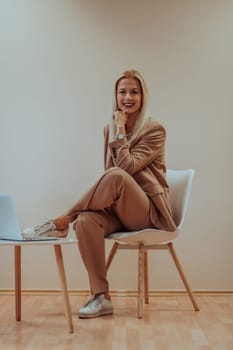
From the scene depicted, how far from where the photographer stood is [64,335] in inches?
80.9

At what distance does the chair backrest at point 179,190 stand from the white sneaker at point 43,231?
0.59 meters

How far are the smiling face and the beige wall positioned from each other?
1.37ft

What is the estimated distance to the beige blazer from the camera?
8.32 ft

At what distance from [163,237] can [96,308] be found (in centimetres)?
44

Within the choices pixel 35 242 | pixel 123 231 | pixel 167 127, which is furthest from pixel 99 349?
pixel 167 127

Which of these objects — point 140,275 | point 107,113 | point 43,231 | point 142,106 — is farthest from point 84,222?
point 107,113

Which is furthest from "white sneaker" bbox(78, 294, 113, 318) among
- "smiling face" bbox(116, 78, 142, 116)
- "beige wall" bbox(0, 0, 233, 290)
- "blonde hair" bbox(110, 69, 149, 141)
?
"smiling face" bbox(116, 78, 142, 116)

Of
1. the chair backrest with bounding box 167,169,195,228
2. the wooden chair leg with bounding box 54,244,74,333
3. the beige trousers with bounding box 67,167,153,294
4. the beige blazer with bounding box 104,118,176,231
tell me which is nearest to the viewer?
the wooden chair leg with bounding box 54,244,74,333

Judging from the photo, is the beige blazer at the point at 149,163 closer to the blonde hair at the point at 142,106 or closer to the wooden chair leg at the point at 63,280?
the blonde hair at the point at 142,106

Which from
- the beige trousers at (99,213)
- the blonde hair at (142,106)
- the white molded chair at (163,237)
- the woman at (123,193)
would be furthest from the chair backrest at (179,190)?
the blonde hair at (142,106)

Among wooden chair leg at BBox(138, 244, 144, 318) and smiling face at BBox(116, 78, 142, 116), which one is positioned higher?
smiling face at BBox(116, 78, 142, 116)

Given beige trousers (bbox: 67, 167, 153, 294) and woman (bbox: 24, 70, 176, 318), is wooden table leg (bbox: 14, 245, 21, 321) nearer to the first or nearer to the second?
woman (bbox: 24, 70, 176, 318)

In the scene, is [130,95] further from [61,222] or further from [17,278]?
[17,278]

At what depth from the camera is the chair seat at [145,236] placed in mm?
2461
